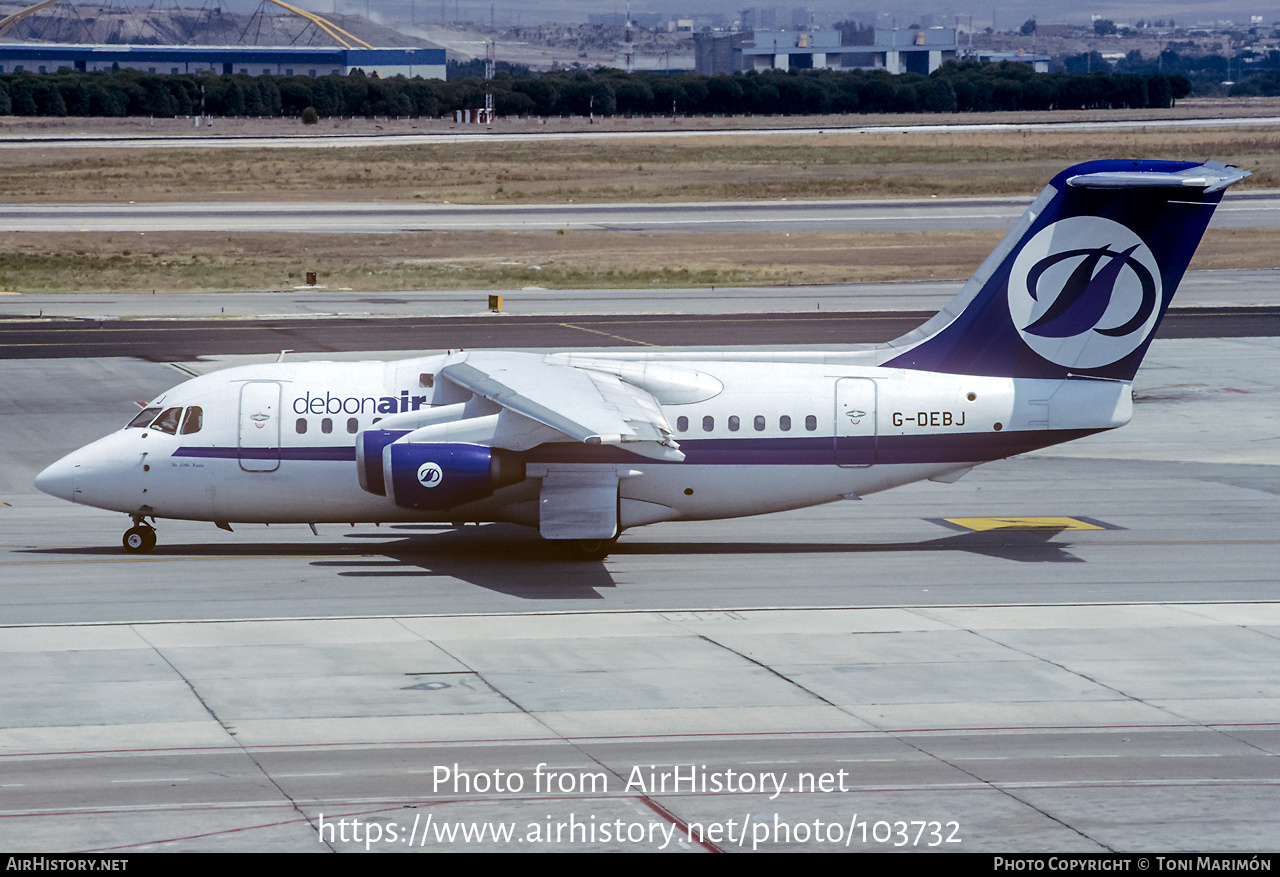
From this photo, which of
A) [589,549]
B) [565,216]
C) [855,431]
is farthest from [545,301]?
[855,431]

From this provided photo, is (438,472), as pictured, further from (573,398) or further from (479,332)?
(479,332)

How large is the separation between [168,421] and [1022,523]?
17.1 metres

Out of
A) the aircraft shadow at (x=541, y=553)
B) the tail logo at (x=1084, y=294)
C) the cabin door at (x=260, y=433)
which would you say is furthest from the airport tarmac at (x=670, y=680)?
the tail logo at (x=1084, y=294)

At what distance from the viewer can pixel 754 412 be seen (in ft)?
92.1

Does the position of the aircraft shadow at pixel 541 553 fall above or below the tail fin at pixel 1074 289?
below

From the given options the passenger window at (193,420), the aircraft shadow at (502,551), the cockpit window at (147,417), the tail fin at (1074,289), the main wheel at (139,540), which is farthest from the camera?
the cockpit window at (147,417)

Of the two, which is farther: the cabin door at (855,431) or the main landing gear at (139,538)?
the main landing gear at (139,538)

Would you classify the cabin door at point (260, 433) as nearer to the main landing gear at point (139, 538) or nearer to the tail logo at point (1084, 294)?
the main landing gear at point (139, 538)

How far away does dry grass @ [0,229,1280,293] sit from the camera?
7425 centimetres

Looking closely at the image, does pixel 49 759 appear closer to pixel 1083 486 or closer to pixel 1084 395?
pixel 1084 395

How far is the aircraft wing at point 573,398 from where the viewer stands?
24.0 meters

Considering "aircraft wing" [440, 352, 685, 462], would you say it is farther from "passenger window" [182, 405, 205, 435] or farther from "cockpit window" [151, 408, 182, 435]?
"cockpit window" [151, 408, 182, 435]

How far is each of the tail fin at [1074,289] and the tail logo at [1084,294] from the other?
0.02m

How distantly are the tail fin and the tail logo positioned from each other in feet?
0.06
